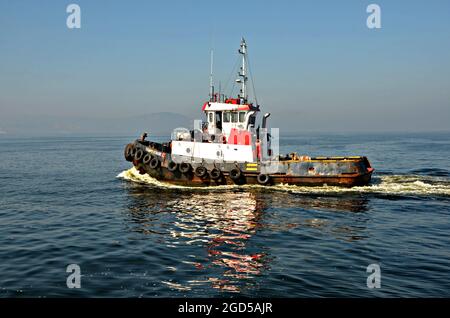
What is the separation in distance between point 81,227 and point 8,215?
184 inches

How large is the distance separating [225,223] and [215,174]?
24.1ft

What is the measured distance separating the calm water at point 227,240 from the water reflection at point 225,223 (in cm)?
5

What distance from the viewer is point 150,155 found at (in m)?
23.8

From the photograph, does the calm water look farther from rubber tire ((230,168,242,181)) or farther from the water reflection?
rubber tire ((230,168,242,181))

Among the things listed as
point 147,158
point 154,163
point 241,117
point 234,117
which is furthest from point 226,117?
point 147,158

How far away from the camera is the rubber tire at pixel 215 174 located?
22297 millimetres

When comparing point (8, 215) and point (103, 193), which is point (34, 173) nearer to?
point (103, 193)

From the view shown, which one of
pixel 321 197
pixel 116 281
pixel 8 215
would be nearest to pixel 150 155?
pixel 8 215

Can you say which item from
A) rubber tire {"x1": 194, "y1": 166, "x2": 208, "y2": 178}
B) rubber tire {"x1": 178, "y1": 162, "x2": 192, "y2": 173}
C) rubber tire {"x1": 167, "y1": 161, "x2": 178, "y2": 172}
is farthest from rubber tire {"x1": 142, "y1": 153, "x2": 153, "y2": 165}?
rubber tire {"x1": 194, "y1": 166, "x2": 208, "y2": 178}

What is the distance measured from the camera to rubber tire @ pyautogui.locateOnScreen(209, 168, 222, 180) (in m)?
22.3

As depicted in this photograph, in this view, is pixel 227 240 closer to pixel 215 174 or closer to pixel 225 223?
pixel 225 223

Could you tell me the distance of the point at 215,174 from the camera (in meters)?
22.3

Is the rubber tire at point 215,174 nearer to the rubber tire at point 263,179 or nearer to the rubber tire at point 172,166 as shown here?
the rubber tire at point 172,166
